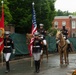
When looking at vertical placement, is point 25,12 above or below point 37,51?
above

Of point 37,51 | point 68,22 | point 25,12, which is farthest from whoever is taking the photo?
point 68,22

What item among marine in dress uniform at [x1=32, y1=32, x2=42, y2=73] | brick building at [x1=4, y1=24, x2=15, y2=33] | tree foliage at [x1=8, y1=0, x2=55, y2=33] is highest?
tree foliage at [x1=8, y1=0, x2=55, y2=33]

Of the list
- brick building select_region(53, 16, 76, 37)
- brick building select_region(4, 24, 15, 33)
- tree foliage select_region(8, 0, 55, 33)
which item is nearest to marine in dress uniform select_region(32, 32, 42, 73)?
tree foliage select_region(8, 0, 55, 33)

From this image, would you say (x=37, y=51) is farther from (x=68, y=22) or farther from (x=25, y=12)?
(x=68, y=22)

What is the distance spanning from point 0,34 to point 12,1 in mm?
10661

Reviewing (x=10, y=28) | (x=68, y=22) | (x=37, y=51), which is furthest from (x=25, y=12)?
(x=68, y=22)

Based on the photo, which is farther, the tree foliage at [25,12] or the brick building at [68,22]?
the brick building at [68,22]

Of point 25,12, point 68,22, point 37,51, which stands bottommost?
point 37,51

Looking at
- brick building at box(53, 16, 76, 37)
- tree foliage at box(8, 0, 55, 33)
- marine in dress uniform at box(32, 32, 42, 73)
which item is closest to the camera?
marine in dress uniform at box(32, 32, 42, 73)

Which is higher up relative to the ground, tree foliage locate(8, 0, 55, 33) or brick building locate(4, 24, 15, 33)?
tree foliage locate(8, 0, 55, 33)

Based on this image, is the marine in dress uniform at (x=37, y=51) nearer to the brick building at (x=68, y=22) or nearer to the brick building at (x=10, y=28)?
the brick building at (x=10, y=28)

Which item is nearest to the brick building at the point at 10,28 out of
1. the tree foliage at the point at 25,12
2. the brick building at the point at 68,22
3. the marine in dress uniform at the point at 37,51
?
the tree foliage at the point at 25,12

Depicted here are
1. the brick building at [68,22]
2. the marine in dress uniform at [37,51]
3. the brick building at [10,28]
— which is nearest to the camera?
the marine in dress uniform at [37,51]

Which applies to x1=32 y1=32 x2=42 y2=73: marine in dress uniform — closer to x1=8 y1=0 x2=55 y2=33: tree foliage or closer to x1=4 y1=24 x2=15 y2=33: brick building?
x1=8 y1=0 x2=55 y2=33: tree foliage
